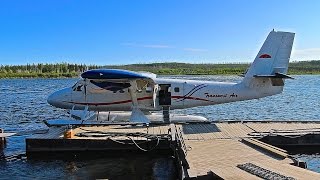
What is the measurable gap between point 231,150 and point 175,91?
7.01 m

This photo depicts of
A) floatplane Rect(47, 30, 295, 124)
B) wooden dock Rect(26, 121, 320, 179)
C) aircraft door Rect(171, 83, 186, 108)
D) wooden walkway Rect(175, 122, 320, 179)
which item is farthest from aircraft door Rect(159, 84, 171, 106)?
wooden walkway Rect(175, 122, 320, 179)

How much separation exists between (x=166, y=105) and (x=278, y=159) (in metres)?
8.49

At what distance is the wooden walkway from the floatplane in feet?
5.20

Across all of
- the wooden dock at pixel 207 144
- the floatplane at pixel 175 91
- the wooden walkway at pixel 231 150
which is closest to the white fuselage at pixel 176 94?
the floatplane at pixel 175 91

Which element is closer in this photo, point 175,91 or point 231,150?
point 231,150

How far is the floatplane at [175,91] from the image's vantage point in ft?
63.9

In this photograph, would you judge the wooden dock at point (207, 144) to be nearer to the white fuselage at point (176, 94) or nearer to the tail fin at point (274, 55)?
the white fuselage at point (176, 94)

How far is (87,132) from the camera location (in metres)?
16.9

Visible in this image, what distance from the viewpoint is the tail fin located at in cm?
1938

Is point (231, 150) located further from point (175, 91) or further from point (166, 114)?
point (175, 91)

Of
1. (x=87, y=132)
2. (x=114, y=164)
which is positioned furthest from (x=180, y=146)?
(x=87, y=132)

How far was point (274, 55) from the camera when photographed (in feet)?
64.0

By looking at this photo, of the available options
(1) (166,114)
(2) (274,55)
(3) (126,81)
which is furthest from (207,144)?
(2) (274,55)

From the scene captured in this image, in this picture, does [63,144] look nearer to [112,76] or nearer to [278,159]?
[112,76]
